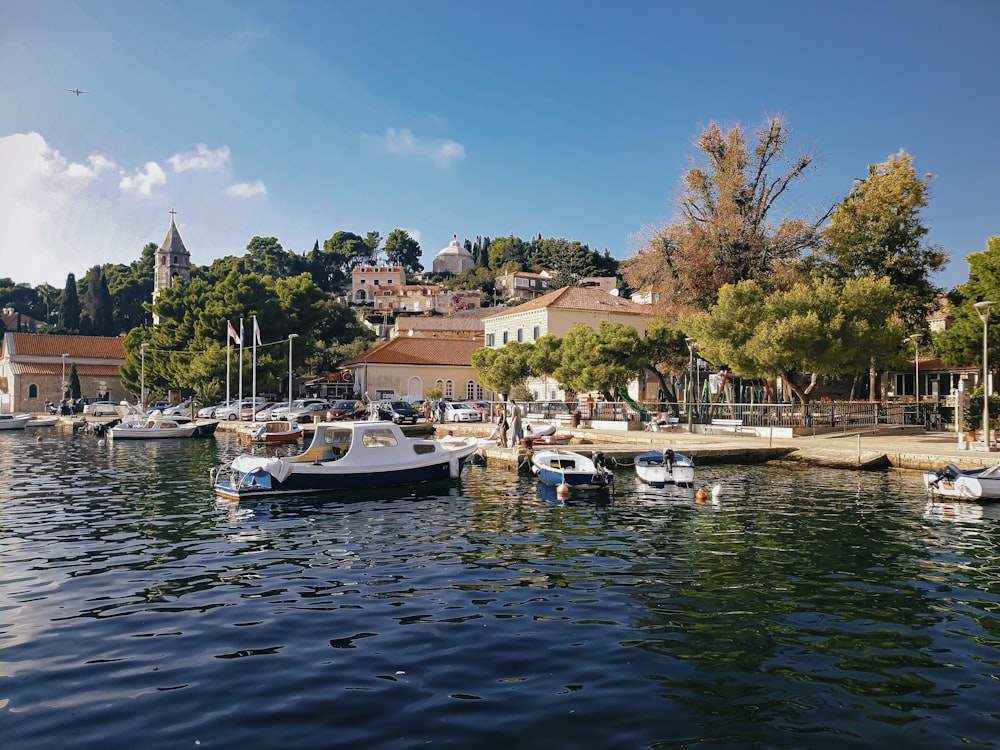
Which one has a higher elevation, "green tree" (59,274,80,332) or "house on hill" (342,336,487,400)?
"green tree" (59,274,80,332)

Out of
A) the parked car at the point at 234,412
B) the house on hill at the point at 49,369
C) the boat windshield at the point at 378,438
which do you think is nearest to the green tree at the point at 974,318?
the boat windshield at the point at 378,438

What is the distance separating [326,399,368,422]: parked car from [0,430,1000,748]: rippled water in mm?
31410

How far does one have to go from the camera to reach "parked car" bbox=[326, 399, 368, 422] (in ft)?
167

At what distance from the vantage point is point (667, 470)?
23.3 m

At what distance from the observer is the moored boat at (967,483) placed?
2012 centimetres

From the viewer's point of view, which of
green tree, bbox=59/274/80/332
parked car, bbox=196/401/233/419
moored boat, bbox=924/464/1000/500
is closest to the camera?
moored boat, bbox=924/464/1000/500

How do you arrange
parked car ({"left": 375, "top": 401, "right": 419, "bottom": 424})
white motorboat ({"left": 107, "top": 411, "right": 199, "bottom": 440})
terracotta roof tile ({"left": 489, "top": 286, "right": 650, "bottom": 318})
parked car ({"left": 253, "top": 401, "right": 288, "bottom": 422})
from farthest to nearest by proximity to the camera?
terracotta roof tile ({"left": 489, "top": 286, "right": 650, "bottom": 318})
parked car ({"left": 253, "top": 401, "right": 288, "bottom": 422})
parked car ({"left": 375, "top": 401, "right": 419, "bottom": 424})
white motorboat ({"left": 107, "top": 411, "right": 199, "bottom": 440})

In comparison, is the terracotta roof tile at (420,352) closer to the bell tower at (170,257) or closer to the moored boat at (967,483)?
the moored boat at (967,483)

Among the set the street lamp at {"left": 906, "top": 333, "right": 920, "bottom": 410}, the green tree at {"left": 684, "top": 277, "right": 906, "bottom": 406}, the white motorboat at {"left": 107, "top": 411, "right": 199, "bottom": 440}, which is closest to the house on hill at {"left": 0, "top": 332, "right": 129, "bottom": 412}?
the white motorboat at {"left": 107, "top": 411, "right": 199, "bottom": 440}

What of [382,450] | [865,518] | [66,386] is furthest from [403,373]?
[865,518]

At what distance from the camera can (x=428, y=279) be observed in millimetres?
182750

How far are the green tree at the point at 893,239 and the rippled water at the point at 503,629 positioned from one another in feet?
92.0

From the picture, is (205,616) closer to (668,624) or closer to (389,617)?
(389,617)

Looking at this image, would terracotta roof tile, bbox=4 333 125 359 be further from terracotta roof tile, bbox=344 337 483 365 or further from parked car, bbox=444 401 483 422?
parked car, bbox=444 401 483 422
